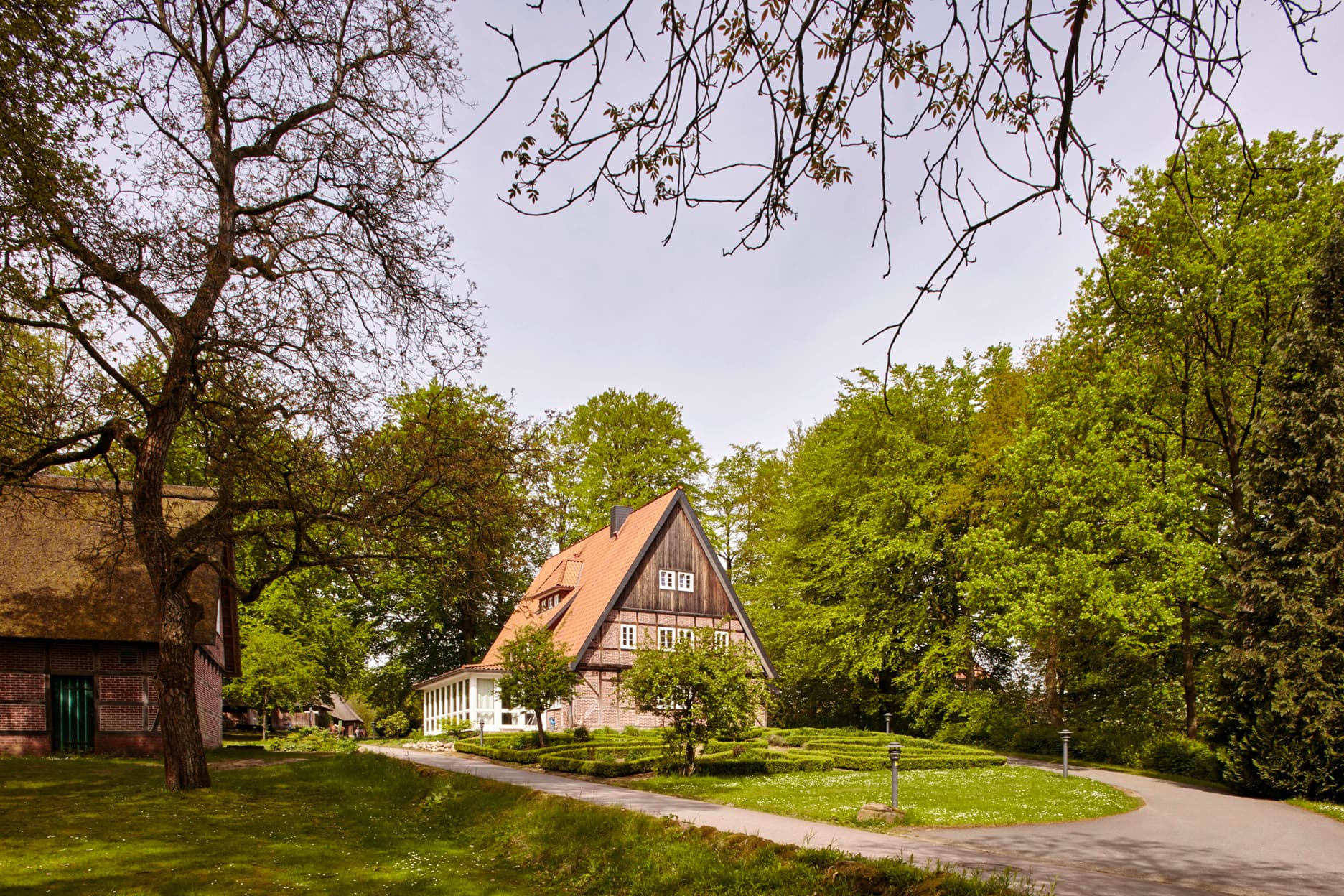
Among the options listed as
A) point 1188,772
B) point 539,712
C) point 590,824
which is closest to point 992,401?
point 1188,772

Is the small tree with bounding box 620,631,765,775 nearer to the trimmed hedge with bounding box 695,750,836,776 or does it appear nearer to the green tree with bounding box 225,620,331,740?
the trimmed hedge with bounding box 695,750,836,776

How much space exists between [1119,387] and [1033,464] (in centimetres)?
313

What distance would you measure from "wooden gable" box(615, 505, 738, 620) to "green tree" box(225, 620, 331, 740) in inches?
545

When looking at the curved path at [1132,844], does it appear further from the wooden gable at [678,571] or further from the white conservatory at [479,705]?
the white conservatory at [479,705]

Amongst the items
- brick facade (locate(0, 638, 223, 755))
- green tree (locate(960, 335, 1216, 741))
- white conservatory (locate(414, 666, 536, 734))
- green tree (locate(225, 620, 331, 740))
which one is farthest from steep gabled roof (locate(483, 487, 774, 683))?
brick facade (locate(0, 638, 223, 755))

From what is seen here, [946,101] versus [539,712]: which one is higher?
[946,101]

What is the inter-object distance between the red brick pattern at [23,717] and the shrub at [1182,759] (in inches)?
1105

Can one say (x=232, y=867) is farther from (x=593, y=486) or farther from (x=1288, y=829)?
(x=593, y=486)

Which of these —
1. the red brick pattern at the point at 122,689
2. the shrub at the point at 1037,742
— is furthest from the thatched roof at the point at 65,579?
the shrub at the point at 1037,742

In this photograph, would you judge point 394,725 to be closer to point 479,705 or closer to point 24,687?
point 479,705

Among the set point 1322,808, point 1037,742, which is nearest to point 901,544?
point 1037,742

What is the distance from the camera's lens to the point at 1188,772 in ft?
71.6

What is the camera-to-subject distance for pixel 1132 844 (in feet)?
39.6

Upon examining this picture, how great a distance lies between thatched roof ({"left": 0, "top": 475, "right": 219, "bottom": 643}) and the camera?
20.7m
